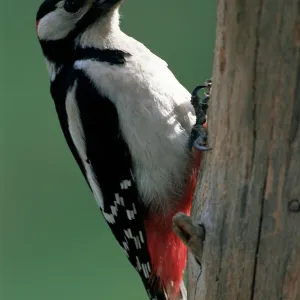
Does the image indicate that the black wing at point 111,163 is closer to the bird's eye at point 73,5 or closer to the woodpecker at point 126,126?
the woodpecker at point 126,126

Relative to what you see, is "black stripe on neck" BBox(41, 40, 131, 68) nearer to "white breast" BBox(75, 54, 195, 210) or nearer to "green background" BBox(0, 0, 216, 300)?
"white breast" BBox(75, 54, 195, 210)

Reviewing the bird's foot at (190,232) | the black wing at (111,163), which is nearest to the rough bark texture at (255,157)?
the bird's foot at (190,232)

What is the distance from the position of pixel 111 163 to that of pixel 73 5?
0.51 metres

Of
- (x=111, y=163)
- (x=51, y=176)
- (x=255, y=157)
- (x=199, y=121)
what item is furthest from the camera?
(x=51, y=176)

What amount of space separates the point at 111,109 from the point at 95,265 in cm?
155

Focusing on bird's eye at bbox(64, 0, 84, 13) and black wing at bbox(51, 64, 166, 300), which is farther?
bird's eye at bbox(64, 0, 84, 13)

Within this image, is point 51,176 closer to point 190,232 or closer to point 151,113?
point 151,113

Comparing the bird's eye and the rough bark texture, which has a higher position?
the bird's eye

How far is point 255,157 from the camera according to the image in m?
1.89

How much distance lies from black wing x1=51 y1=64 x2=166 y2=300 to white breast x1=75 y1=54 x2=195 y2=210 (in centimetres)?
4

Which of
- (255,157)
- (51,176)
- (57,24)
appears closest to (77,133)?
(57,24)

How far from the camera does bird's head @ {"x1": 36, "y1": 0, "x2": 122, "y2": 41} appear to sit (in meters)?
2.55

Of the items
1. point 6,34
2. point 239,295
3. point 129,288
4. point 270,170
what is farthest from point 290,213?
point 6,34

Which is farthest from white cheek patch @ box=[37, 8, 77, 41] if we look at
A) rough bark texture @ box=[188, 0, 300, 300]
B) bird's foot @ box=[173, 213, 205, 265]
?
bird's foot @ box=[173, 213, 205, 265]
